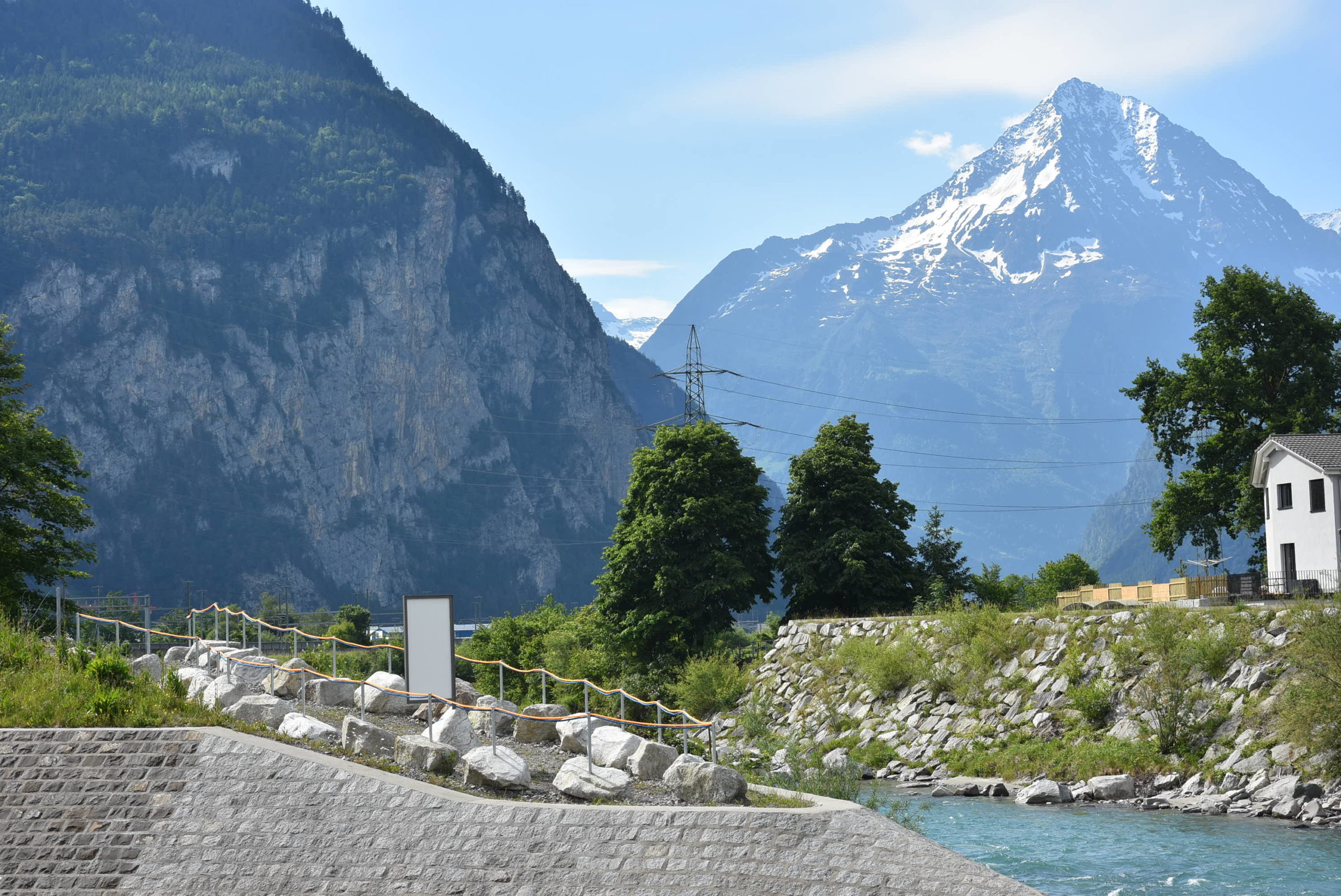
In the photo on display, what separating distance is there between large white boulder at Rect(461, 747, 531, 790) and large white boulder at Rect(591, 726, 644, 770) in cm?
157

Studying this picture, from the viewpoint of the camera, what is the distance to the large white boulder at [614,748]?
63.8 ft

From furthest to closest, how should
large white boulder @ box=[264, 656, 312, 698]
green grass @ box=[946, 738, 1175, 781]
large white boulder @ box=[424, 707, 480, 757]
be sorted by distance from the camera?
green grass @ box=[946, 738, 1175, 781], large white boulder @ box=[264, 656, 312, 698], large white boulder @ box=[424, 707, 480, 757]

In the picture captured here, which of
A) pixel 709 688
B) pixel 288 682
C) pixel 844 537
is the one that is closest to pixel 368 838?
pixel 288 682

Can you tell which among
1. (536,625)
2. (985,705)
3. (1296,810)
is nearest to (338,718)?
(1296,810)

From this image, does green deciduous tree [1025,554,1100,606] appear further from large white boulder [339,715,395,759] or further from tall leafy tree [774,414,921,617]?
large white boulder [339,715,395,759]

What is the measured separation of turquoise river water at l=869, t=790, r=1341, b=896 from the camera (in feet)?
75.4

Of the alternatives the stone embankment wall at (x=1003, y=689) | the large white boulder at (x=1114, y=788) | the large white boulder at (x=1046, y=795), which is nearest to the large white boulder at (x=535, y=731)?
the stone embankment wall at (x=1003, y=689)

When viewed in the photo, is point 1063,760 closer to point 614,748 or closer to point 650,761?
point 650,761

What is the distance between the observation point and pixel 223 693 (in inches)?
854

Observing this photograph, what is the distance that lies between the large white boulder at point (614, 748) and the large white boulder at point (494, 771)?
1.57 metres

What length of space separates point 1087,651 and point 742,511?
22138 millimetres

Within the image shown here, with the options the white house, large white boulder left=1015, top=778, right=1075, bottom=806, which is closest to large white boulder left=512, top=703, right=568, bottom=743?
large white boulder left=1015, top=778, right=1075, bottom=806

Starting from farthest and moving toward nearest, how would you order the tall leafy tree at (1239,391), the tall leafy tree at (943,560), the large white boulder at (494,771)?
the tall leafy tree at (943,560) < the tall leafy tree at (1239,391) < the large white boulder at (494,771)

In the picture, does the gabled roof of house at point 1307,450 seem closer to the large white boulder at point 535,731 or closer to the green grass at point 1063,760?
the green grass at point 1063,760
